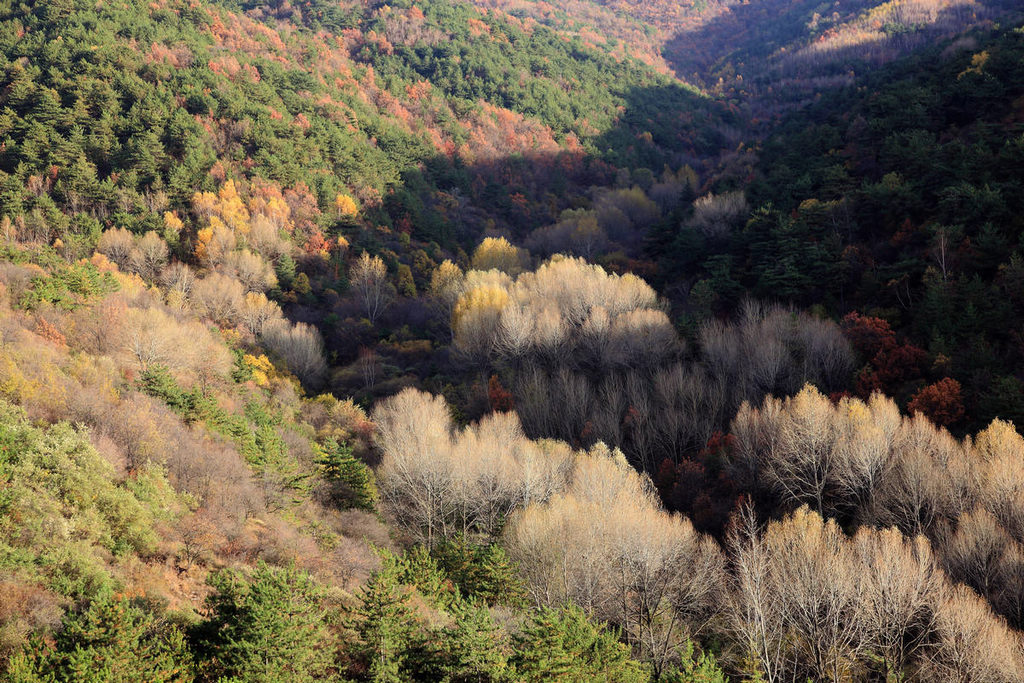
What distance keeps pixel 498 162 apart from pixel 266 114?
142ft

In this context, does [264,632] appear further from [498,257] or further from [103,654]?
[498,257]

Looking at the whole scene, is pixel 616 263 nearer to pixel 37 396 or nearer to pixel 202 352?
pixel 202 352

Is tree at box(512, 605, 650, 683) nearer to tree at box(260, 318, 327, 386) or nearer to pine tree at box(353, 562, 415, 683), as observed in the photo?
pine tree at box(353, 562, 415, 683)

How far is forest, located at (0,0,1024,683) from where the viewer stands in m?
19.4

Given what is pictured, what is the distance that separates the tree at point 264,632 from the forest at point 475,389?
0.10 metres

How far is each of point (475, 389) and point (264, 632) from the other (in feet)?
127

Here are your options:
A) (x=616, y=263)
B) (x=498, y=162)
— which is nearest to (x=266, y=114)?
(x=498, y=162)

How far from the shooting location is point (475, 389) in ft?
176

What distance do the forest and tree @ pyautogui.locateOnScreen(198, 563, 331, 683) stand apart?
0.10 meters

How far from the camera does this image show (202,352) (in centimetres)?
4428

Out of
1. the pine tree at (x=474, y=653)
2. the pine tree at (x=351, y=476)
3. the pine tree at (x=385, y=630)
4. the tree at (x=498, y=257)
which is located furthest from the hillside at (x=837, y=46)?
the pine tree at (x=385, y=630)

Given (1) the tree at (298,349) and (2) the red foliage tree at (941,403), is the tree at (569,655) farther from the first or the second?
(1) the tree at (298,349)

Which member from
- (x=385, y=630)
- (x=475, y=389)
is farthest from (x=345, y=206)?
(x=385, y=630)

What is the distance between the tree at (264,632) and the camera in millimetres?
15180
